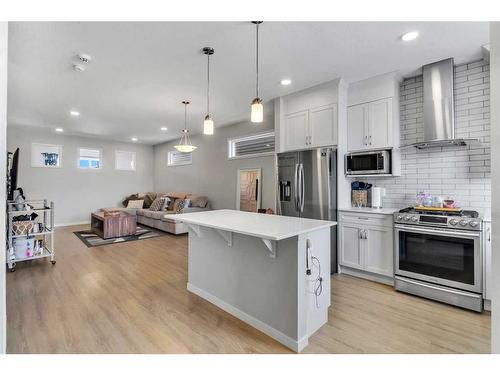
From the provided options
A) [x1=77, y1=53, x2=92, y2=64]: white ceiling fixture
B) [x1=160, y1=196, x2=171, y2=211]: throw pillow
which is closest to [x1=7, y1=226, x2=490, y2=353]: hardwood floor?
[x1=77, y1=53, x2=92, y2=64]: white ceiling fixture

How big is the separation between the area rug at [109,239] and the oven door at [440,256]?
15.9ft

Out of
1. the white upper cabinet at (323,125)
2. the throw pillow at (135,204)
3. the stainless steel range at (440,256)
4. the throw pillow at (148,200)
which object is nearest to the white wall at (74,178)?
the throw pillow at (135,204)

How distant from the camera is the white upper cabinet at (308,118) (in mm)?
3459

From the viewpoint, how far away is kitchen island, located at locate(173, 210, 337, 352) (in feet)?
6.06

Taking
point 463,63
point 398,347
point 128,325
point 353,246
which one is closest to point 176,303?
point 128,325

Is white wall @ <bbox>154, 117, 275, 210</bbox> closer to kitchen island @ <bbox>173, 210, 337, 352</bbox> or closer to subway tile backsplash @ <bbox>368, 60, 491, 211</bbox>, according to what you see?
subway tile backsplash @ <bbox>368, 60, 491, 211</bbox>

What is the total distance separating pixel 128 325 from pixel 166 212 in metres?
4.37

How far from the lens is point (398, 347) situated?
1861mm

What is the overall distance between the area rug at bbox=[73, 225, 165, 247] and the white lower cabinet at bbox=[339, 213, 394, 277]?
4186 millimetres

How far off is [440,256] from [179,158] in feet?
22.7

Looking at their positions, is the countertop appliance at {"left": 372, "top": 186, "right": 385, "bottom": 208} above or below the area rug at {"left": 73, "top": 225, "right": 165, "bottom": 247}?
above

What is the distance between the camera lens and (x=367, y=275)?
3.18 m

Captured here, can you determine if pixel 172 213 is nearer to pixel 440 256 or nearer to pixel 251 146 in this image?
pixel 251 146

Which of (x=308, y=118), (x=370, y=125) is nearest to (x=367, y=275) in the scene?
(x=370, y=125)
